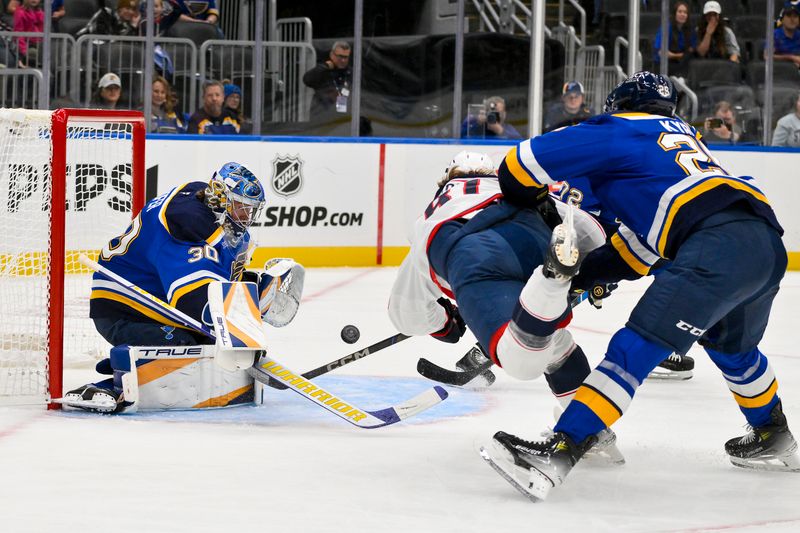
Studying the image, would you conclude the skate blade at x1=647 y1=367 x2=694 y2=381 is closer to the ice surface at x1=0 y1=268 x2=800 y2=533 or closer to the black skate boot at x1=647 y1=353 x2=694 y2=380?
the black skate boot at x1=647 y1=353 x2=694 y2=380

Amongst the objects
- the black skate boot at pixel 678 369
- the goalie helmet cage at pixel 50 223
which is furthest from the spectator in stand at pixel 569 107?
the goalie helmet cage at pixel 50 223

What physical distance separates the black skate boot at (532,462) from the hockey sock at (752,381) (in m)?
0.63

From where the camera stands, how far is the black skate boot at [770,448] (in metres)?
3.38

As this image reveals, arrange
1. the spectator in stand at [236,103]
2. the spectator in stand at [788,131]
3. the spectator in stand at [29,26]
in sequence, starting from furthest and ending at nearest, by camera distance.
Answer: the spectator in stand at [788,131] → the spectator in stand at [236,103] → the spectator in stand at [29,26]

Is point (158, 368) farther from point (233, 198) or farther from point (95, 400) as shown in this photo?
point (233, 198)

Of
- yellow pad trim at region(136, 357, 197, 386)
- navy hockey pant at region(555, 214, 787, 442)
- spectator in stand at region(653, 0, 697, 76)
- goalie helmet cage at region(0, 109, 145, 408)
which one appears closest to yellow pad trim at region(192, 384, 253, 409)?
yellow pad trim at region(136, 357, 197, 386)

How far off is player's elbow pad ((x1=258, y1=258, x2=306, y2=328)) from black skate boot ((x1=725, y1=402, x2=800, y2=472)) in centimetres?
145

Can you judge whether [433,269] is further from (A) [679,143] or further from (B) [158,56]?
(B) [158,56]

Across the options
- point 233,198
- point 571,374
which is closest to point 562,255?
point 571,374

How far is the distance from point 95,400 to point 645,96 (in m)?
1.81

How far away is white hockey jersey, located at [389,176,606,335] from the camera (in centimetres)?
334

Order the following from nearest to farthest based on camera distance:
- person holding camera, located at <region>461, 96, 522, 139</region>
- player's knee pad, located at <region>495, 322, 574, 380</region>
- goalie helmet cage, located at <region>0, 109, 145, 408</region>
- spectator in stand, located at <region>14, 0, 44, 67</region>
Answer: player's knee pad, located at <region>495, 322, 574, 380</region> < goalie helmet cage, located at <region>0, 109, 145, 408</region> < spectator in stand, located at <region>14, 0, 44, 67</region> < person holding camera, located at <region>461, 96, 522, 139</region>

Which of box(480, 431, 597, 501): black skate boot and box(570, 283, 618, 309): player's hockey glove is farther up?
box(570, 283, 618, 309): player's hockey glove

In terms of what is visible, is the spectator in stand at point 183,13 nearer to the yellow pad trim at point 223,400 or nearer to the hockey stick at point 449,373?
the hockey stick at point 449,373
